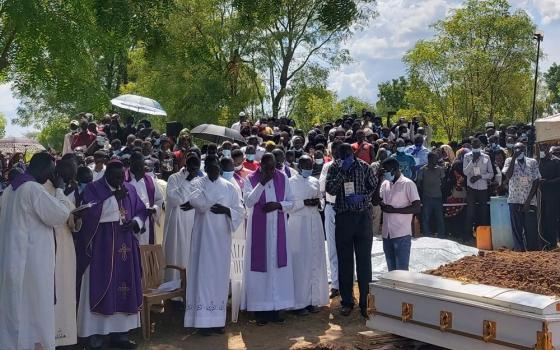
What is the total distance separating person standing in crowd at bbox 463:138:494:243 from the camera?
1316 centimetres

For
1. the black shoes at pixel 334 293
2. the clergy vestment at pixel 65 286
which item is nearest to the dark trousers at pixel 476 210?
the black shoes at pixel 334 293

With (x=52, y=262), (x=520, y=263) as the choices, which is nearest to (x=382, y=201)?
(x=520, y=263)

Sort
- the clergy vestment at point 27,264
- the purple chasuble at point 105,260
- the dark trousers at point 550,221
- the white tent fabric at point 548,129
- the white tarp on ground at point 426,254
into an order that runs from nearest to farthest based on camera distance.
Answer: the clergy vestment at point 27,264, the purple chasuble at point 105,260, the white tarp on ground at point 426,254, the dark trousers at point 550,221, the white tent fabric at point 548,129

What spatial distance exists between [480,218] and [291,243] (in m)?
6.14

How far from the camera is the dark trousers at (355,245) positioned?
8.43 meters

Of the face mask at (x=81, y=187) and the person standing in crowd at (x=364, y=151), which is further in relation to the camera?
the person standing in crowd at (x=364, y=151)

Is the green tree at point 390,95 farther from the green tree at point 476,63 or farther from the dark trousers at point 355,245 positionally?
the dark trousers at point 355,245

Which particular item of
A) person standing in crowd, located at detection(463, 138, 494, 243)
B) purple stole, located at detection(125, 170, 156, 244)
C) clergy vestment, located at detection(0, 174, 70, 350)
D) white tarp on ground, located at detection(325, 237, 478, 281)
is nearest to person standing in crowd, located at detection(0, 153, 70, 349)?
clergy vestment, located at detection(0, 174, 70, 350)

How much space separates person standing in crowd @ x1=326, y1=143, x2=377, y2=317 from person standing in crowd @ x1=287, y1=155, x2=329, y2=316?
414 millimetres

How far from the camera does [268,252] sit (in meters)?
8.42

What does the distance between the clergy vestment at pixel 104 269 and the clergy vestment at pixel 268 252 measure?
164 cm

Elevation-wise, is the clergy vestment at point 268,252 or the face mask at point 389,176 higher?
the face mask at point 389,176

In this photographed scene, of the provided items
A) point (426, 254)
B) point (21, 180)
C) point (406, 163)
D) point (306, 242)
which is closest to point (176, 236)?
point (306, 242)

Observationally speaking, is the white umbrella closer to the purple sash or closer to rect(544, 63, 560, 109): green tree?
the purple sash
